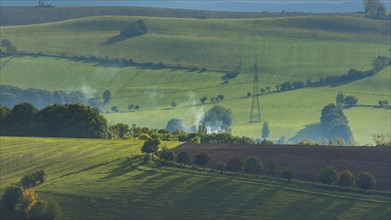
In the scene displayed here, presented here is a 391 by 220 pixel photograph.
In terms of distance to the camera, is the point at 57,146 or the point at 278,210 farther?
the point at 57,146

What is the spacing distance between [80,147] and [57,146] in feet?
11.1

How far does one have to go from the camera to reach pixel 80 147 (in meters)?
141

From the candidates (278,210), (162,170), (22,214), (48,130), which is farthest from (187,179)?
(48,130)

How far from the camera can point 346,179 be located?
12175 cm

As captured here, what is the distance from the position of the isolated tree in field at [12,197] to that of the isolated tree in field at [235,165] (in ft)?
93.7

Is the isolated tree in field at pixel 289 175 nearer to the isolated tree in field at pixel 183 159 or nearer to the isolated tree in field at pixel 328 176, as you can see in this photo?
the isolated tree in field at pixel 328 176

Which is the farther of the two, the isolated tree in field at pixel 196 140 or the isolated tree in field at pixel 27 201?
the isolated tree in field at pixel 196 140

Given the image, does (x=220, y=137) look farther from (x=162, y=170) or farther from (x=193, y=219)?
(x=193, y=219)

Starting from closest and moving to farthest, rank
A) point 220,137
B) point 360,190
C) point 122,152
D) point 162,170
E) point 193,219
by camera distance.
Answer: point 193,219
point 360,190
point 162,170
point 122,152
point 220,137

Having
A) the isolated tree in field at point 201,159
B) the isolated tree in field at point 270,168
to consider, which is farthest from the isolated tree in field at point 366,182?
the isolated tree in field at point 201,159

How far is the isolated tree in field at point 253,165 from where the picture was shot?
4990 inches

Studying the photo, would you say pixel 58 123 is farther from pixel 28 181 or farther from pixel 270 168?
pixel 270 168

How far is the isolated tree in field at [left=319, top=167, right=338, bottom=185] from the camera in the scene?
123 meters

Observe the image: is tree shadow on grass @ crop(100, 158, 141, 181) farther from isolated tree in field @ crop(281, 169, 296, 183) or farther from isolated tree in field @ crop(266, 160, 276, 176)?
isolated tree in field @ crop(281, 169, 296, 183)
